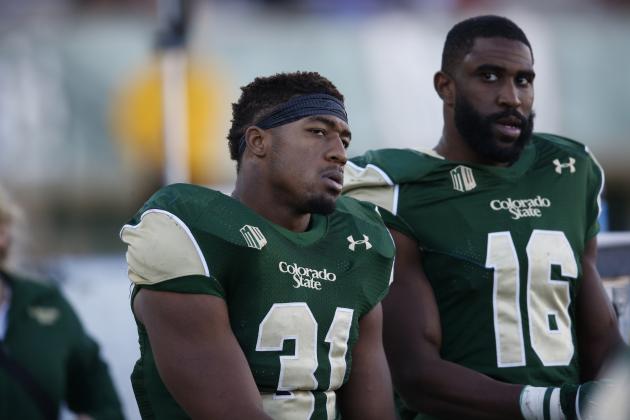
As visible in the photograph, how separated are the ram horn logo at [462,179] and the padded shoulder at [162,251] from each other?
3.72 ft

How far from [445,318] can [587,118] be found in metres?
11.3

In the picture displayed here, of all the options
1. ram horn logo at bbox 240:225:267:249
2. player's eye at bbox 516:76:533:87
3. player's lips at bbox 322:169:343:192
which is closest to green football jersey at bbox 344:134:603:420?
player's eye at bbox 516:76:533:87

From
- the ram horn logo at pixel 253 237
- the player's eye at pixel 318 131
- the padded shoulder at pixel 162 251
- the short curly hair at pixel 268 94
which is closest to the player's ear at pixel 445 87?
the short curly hair at pixel 268 94

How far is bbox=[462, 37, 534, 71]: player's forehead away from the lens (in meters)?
4.54

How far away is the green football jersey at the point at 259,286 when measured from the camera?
12.3 feet

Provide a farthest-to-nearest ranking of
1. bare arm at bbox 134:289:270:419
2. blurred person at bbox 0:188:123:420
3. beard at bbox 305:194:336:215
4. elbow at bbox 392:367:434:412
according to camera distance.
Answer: blurred person at bbox 0:188:123:420
elbow at bbox 392:367:434:412
beard at bbox 305:194:336:215
bare arm at bbox 134:289:270:419

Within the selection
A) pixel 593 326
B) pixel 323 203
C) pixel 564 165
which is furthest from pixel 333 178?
pixel 593 326

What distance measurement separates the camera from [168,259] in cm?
372

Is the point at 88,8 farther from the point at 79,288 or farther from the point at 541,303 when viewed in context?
the point at 541,303

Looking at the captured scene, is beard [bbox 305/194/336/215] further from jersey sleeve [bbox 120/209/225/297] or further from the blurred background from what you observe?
the blurred background

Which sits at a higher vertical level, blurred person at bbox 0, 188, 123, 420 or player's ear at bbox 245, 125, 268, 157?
player's ear at bbox 245, 125, 268, 157

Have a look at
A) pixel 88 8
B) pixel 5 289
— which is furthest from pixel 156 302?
pixel 88 8

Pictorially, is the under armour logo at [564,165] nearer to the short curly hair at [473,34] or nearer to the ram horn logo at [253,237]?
the short curly hair at [473,34]

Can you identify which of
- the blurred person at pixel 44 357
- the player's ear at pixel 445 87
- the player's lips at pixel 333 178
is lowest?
the blurred person at pixel 44 357
